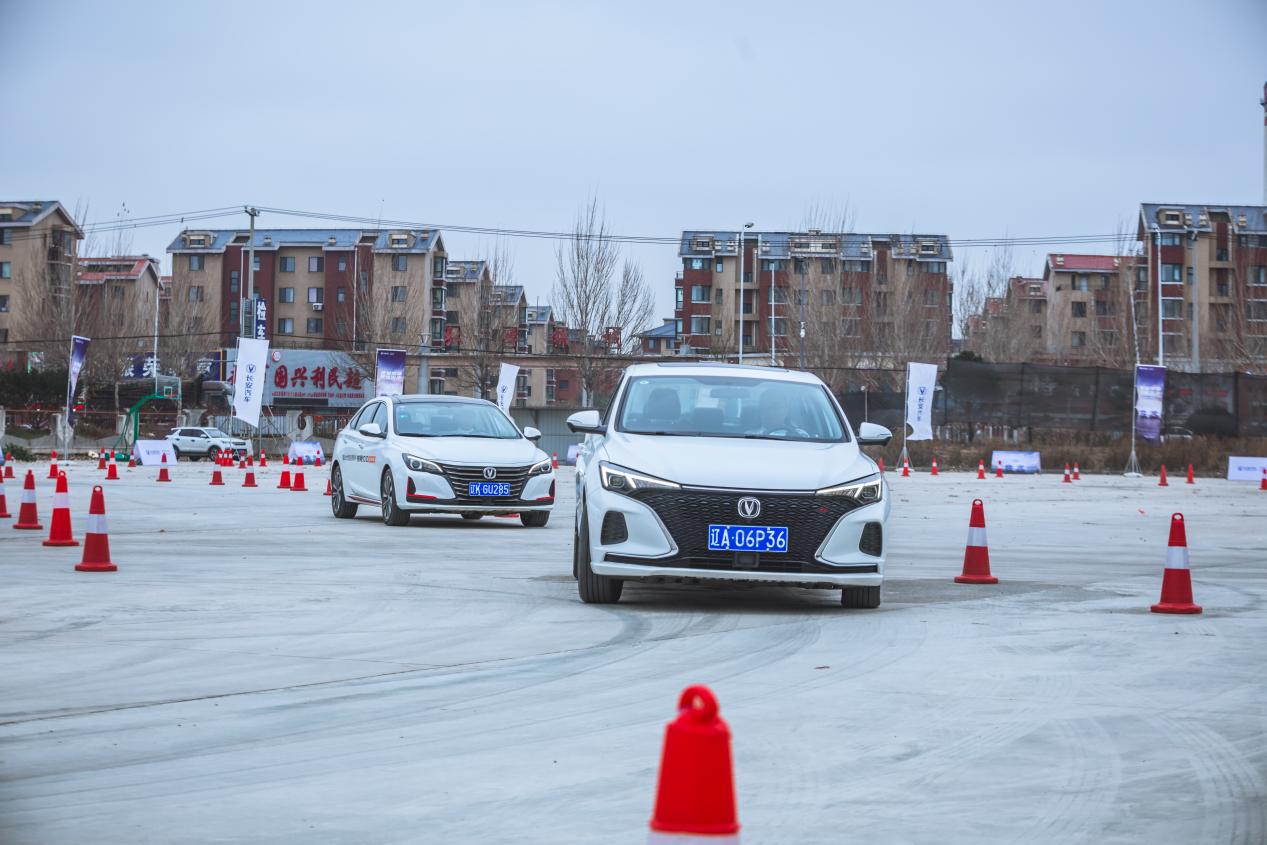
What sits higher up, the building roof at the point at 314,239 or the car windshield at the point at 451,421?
the building roof at the point at 314,239

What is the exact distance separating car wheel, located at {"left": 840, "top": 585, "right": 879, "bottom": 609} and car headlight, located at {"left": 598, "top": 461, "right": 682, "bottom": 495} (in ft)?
4.90

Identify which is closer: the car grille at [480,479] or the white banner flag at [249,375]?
the car grille at [480,479]

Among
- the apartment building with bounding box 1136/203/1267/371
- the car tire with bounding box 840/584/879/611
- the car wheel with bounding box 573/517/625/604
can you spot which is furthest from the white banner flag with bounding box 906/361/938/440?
the apartment building with bounding box 1136/203/1267/371

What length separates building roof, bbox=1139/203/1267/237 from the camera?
102475mm

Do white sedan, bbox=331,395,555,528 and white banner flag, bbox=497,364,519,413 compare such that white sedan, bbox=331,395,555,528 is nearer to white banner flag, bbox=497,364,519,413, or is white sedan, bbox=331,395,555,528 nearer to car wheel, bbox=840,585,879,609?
car wheel, bbox=840,585,879,609

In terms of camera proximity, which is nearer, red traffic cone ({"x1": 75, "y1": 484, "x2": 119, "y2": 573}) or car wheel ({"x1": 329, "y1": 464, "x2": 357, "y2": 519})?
red traffic cone ({"x1": 75, "y1": 484, "x2": 119, "y2": 573})

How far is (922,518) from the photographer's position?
913 inches

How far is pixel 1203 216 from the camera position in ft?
339

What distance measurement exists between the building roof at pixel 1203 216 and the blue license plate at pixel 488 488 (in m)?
91.7

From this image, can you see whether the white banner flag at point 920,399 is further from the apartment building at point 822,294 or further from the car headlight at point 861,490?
the car headlight at point 861,490

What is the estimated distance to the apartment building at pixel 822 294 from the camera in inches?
3159

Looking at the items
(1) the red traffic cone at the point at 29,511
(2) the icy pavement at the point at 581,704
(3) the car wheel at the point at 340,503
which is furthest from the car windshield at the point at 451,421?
(2) the icy pavement at the point at 581,704

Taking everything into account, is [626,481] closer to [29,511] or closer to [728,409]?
[728,409]

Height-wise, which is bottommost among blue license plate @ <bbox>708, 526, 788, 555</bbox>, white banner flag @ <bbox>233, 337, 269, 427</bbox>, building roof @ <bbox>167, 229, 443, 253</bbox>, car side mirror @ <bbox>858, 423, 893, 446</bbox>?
blue license plate @ <bbox>708, 526, 788, 555</bbox>
